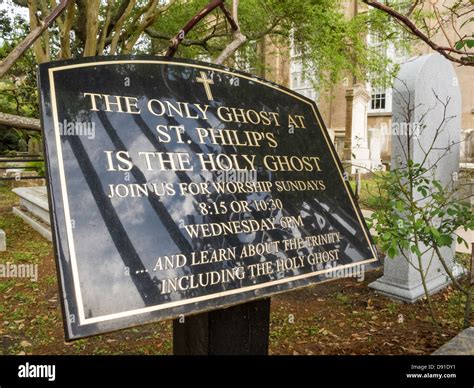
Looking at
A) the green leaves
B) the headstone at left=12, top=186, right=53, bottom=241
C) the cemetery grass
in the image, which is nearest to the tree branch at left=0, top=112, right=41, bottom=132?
the cemetery grass

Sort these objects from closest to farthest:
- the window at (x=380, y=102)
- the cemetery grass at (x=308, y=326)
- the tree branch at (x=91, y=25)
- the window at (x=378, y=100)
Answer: the cemetery grass at (x=308, y=326), the tree branch at (x=91, y=25), the window at (x=380, y=102), the window at (x=378, y=100)

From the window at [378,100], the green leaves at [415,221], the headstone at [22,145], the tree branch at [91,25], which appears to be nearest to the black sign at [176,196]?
the green leaves at [415,221]

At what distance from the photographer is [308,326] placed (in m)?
4.22

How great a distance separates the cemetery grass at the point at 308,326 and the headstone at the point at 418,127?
193 millimetres

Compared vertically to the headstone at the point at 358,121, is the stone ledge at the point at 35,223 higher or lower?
lower

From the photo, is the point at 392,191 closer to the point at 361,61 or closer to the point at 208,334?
the point at 208,334

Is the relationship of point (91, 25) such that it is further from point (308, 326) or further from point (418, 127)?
point (308, 326)

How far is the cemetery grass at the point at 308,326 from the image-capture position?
12.4 ft

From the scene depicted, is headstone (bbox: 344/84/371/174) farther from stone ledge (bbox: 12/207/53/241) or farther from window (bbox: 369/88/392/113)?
stone ledge (bbox: 12/207/53/241)

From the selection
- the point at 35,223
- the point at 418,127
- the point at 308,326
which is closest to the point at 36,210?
the point at 35,223

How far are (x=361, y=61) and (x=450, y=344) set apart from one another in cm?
1143

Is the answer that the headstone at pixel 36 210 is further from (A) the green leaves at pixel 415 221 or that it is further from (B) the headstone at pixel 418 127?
(A) the green leaves at pixel 415 221

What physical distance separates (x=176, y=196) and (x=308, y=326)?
2920 millimetres

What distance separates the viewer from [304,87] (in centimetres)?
3030
